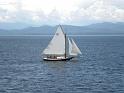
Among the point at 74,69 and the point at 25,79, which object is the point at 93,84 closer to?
the point at 25,79

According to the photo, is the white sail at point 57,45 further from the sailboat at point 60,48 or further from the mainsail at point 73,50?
the mainsail at point 73,50

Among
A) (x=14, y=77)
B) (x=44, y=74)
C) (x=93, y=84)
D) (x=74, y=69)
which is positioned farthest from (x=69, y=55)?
(x=93, y=84)

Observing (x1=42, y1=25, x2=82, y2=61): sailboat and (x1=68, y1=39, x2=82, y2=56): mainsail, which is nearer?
(x1=42, y1=25, x2=82, y2=61): sailboat

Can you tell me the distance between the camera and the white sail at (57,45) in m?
114

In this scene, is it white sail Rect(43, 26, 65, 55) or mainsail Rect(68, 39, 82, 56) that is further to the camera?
mainsail Rect(68, 39, 82, 56)

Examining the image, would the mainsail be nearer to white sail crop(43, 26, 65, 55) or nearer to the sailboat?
the sailboat

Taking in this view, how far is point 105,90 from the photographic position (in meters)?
68.6

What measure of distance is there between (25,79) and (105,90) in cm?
1989

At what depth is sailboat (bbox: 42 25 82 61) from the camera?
114m

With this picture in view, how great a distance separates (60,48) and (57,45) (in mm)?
1255

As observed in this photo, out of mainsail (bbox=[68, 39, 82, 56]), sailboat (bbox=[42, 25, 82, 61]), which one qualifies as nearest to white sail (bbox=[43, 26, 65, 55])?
sailboat (bbox=[42, 25, 82, 61])

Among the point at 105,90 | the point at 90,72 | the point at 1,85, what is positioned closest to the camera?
the point at 105,90

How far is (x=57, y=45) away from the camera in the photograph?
115438 mm

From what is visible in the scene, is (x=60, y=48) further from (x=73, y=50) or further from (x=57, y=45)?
(x=73, y=50)
